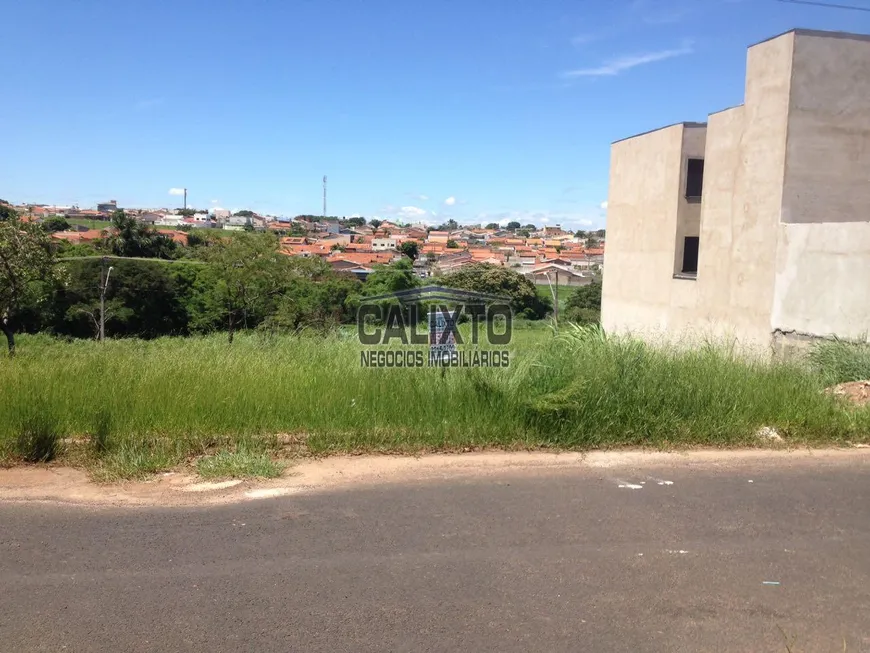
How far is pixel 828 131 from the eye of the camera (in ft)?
52.3

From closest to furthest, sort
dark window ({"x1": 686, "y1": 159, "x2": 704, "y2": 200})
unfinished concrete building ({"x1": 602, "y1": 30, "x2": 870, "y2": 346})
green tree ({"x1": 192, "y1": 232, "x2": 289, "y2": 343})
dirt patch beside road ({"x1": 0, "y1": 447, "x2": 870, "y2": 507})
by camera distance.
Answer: dirt patch beside road ({"x1": 0, "y1": 447, "x2": 870, "y2": 507}) → unfinished concrete building ({"x1": 602, "y1": 30, "x2": 870, "y2": 346}) → dark window ({"x1": 686, "y1": 159, "x2": 704, "y2": 200}) → green tree ({"x1": 192, "y1": 232, "x2": 289, "y2": 343})

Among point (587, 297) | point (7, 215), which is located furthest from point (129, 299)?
point (587, 297)

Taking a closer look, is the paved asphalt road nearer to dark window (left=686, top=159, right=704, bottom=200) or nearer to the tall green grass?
the tall green grass

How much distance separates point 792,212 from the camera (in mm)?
15812

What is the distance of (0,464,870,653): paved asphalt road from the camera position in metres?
2.73

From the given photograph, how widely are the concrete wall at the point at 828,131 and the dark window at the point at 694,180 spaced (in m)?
6.80

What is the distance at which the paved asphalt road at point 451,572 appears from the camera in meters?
2.73

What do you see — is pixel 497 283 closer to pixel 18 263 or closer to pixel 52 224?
pixel 18 263

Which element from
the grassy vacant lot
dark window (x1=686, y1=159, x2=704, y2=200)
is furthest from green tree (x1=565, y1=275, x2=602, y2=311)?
the grassy vacant lot

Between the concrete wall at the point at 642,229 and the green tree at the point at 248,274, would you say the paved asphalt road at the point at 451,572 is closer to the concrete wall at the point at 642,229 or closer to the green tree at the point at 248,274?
the concrete wall at the point at 642,229

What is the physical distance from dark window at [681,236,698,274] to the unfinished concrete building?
12.6 inches

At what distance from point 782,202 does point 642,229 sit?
9114mm

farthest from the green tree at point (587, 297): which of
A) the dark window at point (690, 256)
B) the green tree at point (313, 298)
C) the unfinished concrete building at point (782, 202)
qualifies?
the green tree at point (313, 298)

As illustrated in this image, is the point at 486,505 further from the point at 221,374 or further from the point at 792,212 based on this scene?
the point at 792,212
